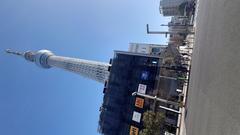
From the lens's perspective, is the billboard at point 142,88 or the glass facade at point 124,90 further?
the glass facade at point 124,90

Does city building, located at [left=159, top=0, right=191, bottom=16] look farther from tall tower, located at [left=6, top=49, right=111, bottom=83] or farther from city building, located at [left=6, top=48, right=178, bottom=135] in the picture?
city building, located at [left=6, top=48, right=178, bottom=135]

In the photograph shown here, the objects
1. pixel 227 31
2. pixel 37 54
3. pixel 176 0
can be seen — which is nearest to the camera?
pixel 227 31

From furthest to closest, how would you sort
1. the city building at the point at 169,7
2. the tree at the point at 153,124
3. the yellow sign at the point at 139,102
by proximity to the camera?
the city building at the point at 169,7, the yellow sign at the point at 139,102, the tree at the point at 153,124

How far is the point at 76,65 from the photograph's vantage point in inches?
3487

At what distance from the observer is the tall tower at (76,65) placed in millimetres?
71950

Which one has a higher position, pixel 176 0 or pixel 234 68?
pixel 176 0

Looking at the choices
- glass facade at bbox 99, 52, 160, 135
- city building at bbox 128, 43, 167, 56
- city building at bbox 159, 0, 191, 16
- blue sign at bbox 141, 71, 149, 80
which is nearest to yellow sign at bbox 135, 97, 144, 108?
glass facade at bbox 99, 52, 160, 135

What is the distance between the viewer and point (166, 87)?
3659 cm

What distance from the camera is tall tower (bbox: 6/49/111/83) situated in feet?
236

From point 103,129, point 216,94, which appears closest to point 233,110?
point 216,94

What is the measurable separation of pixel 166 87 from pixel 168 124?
6.59 metres

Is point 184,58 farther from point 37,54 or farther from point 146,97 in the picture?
point 37,54

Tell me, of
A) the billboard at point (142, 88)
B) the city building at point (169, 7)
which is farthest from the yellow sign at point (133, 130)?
the city building at point (169, 7)

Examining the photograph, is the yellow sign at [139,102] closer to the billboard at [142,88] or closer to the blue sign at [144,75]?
the billboard at [142,88]
